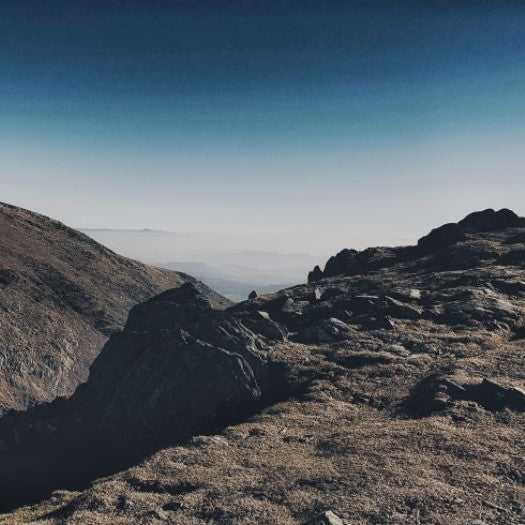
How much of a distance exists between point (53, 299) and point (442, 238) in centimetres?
8183

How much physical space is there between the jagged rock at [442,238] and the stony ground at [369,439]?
2451 centimetres

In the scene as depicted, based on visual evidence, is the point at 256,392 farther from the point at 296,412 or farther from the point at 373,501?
the point at 373,501

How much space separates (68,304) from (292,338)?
2503 inches

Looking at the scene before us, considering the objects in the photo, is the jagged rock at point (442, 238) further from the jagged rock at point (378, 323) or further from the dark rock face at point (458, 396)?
the dark rock face at point (458, 396)

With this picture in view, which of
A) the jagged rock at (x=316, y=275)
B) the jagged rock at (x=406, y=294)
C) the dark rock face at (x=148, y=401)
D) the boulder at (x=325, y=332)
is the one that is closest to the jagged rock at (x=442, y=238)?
the jagged rock at (x=316, y=275)

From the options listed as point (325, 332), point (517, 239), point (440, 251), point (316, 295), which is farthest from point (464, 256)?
point (325, 332)

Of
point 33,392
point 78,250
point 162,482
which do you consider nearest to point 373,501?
point 162,482

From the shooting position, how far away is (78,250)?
425 ft

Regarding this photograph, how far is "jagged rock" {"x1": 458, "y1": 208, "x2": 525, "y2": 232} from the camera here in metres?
94.0

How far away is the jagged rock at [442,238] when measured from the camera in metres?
Answer: 88.9

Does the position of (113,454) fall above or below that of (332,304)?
below

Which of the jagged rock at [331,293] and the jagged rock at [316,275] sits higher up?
the jagged rock at [316,275]

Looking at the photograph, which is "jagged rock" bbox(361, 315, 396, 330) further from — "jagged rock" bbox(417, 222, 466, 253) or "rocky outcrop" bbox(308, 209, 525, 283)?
"jagged rock" bbox(417, 222, 466, 253)

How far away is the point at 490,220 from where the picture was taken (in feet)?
318
